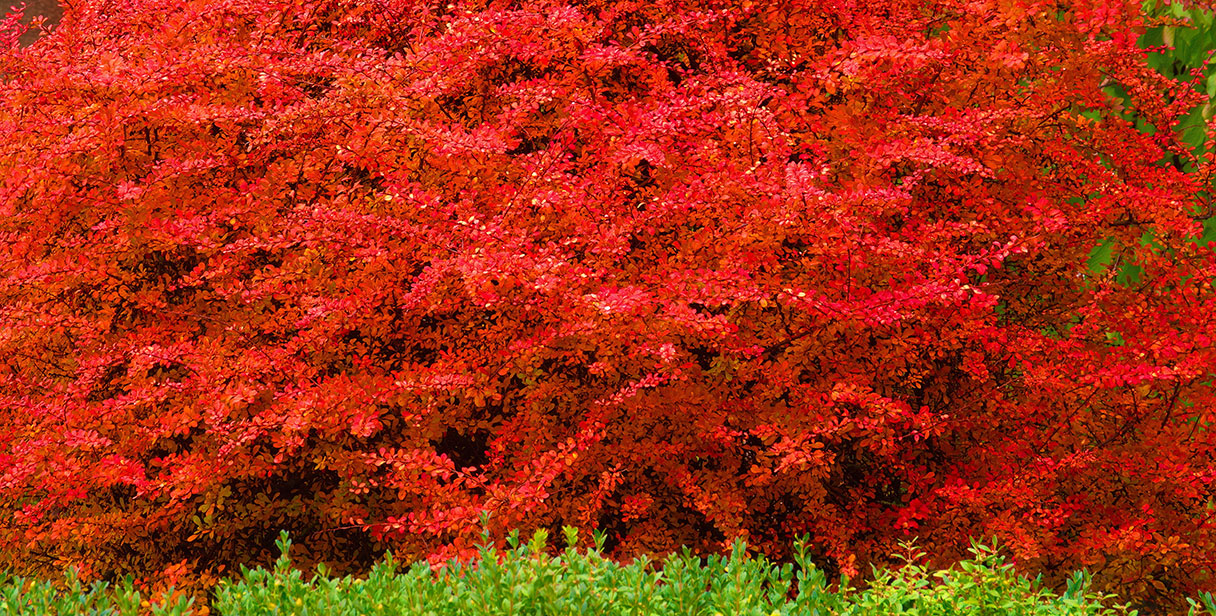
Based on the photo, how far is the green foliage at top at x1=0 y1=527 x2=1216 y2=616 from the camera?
3539mm

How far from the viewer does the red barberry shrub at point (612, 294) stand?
511 cm

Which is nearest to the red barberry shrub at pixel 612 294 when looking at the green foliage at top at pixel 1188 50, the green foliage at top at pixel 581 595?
the green foliage at top at pixel 581 595

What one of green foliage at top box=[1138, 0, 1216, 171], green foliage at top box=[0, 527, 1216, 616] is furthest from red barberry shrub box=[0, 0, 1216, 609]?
green foliage at top box=[1138, 0, 1216, 171]

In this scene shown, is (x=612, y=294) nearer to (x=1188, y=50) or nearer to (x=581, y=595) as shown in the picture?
(x=581, y=595)

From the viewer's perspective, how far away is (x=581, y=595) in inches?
140

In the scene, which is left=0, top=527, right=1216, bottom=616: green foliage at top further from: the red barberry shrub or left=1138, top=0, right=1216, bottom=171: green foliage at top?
left=1138, top=0, right=1216, bottom=171: green foliage at top

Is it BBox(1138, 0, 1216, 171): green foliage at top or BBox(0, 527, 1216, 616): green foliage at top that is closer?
BBox(0, 527, 1216, 616): green foliage at top

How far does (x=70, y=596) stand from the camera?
402 cm

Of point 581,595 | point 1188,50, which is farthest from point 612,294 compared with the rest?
point 1188,50

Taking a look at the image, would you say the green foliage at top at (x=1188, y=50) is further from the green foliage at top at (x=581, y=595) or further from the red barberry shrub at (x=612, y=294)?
the green foliage at top at (x=581, y=595)

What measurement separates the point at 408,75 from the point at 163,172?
1.27 meters

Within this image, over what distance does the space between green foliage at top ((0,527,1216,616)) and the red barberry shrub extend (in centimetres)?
103

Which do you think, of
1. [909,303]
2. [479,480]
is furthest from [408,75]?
[909,303]

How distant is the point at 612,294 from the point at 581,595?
5.09 feet
